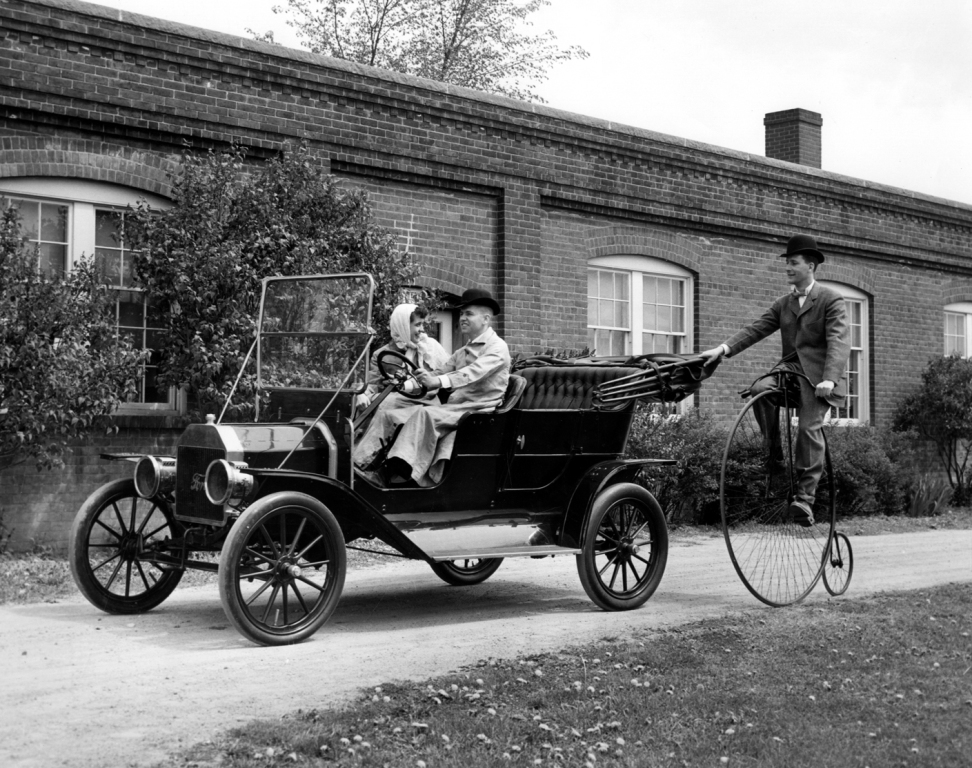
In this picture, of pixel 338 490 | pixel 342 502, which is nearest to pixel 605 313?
pixel 342 502

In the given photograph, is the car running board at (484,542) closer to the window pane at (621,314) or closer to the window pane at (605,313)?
the window pane at (605,313)

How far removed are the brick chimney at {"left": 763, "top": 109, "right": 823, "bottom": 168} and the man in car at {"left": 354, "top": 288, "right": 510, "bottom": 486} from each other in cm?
1451

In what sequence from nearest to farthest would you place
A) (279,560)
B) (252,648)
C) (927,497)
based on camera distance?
1. (252,648)
2. (279,560)
3. (927,497)

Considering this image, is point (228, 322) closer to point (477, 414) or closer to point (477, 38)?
point (477, 414)

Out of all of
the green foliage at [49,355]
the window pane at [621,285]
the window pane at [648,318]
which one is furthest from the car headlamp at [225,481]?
Result: the window pane at [648,318]

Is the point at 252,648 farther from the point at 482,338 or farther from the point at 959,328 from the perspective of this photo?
the point at 959,328

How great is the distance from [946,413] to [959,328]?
2.91 metres

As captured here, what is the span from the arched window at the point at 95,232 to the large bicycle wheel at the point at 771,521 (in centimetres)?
547

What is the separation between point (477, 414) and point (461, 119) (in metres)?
7.30

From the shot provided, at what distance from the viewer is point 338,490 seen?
724 centimetres

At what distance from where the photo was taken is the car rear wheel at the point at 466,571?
366 inches

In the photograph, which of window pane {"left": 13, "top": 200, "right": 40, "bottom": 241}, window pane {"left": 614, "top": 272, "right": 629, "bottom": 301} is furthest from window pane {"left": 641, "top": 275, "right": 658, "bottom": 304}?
window pane {"left": 13, "top": 200, "right": 40, "bottom": 241}

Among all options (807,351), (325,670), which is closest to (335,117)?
(807,351)

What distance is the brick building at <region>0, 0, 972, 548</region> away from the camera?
11453 millimetres
